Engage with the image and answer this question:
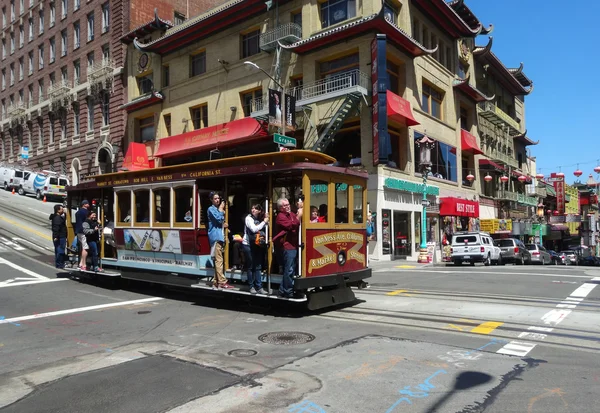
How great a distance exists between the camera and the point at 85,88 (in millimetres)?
42094

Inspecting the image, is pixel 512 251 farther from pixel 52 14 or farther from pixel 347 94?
pixel 52 14

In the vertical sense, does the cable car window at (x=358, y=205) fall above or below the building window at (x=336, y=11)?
below

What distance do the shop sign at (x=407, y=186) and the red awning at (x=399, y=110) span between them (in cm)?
320

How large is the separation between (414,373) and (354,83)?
66.3 ft

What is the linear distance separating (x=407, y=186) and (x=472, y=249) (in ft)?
15.8

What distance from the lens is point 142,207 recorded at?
11758 millimetres

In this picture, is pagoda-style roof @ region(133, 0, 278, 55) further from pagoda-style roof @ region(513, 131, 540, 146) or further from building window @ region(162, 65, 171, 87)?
pagoda-style roof @ region(513, 131, 540, 146)

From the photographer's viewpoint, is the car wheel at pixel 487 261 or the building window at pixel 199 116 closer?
the car wheel at pixel 487 261

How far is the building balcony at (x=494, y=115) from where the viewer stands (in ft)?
127

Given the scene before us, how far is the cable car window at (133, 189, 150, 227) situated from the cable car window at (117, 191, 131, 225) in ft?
1.19

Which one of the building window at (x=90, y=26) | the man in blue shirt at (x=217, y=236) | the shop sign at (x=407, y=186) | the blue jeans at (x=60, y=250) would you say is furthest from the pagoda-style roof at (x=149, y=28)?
the man in blue shirt at (x=217, y=236)

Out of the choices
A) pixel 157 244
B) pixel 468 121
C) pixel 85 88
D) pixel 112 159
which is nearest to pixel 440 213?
pixel 468 121

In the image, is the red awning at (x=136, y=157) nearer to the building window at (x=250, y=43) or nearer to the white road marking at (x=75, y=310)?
the building window at (x=250, y=43)

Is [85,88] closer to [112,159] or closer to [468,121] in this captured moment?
[112,159]
